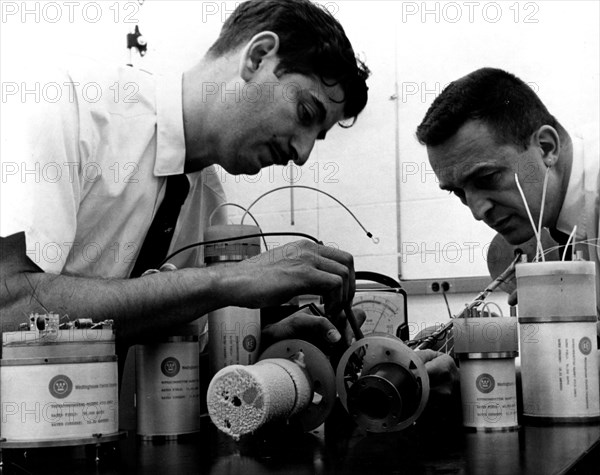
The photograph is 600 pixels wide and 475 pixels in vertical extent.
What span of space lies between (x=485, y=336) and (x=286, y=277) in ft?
0.95

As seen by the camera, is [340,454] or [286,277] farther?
[286,277]

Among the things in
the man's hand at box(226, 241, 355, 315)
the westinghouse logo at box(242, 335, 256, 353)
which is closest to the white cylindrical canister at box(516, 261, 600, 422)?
the man's hand at box(226, 241, 355, 315)

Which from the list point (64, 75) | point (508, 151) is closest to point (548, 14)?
point (508, 151)

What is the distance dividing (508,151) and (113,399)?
142 cm

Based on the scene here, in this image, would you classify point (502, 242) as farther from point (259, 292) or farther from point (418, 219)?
point (259, 292)

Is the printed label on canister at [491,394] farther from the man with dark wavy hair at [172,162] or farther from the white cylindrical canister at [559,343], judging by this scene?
the man with dark wavy hair at [172,162]

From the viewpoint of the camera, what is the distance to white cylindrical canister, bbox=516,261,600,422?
0.99 meters

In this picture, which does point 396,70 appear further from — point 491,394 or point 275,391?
point 275,391

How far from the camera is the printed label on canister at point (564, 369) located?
99cm

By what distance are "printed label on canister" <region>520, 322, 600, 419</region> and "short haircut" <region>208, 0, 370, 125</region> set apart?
2.71ft

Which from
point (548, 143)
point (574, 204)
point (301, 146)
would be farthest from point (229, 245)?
point (548, 143)

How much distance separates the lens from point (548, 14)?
240 centimetres

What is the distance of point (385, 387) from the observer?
2.89 feet

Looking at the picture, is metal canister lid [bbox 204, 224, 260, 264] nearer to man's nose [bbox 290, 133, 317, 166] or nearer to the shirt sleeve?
the shirt sleeve
